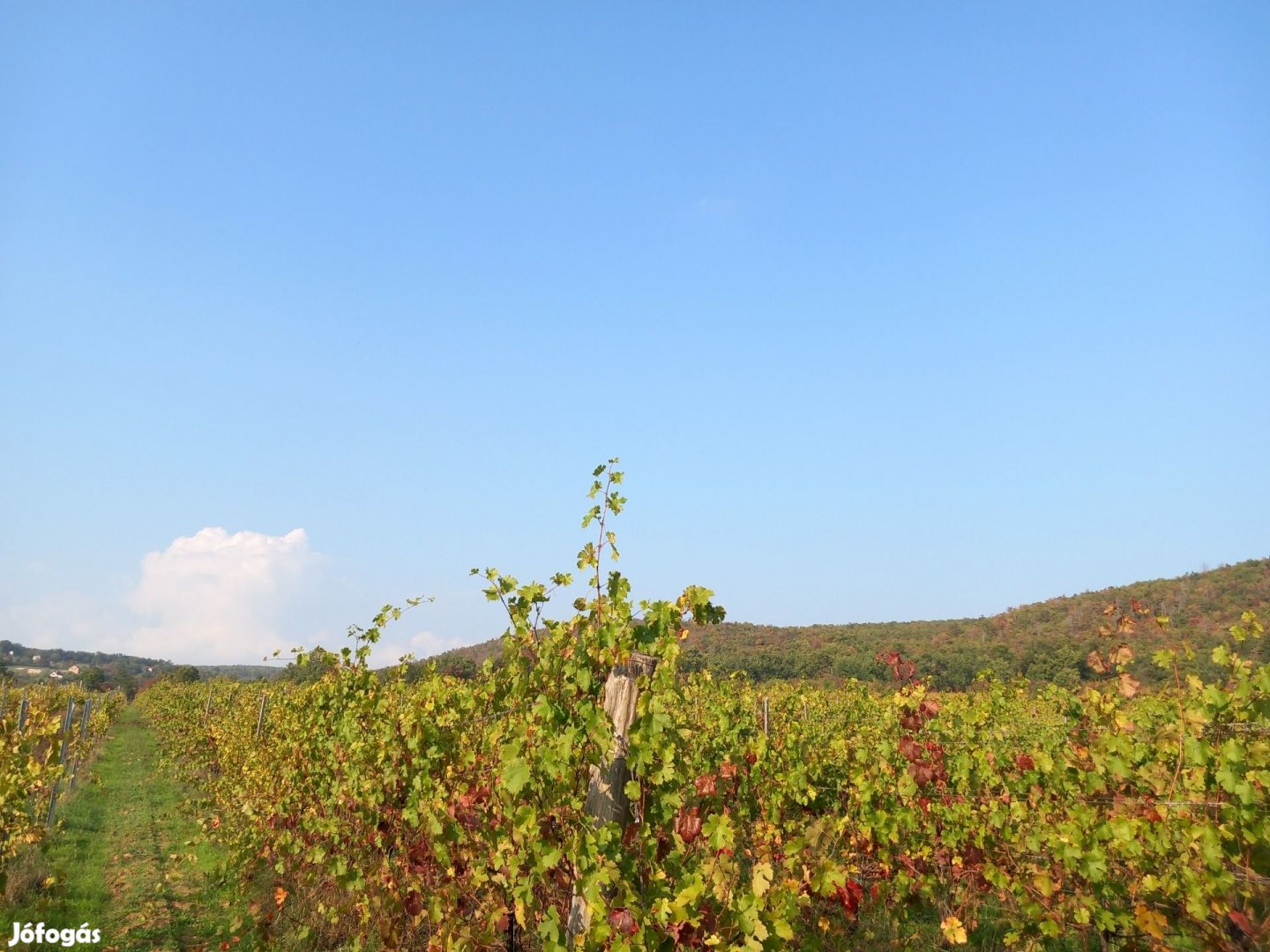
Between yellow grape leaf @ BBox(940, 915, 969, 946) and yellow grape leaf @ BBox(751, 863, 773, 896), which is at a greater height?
yellow grape leaf @ BBox(751, 863, 773, 896)

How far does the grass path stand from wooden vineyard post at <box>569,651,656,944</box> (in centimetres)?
403

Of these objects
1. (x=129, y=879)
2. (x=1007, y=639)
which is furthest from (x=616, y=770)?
(x=1007, y=639)

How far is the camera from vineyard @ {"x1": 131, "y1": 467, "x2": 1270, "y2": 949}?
10.1 feet

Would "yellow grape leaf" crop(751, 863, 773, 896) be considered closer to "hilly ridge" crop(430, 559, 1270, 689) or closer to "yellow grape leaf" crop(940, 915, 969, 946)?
"yellow grape leaf" crop(940, 915, 969, 946)

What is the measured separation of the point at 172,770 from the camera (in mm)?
17250

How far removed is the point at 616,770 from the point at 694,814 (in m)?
0.55

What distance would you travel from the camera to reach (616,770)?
307 cm

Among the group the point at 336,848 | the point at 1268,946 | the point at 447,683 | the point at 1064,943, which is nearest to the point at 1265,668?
the point at 1268,946

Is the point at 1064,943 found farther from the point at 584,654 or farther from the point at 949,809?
the point at 584,654

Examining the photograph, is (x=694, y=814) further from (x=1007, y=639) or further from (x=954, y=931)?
(x=1007, y=639)

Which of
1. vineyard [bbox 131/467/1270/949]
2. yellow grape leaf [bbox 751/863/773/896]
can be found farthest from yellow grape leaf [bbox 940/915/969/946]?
yellow grape leaf [bbox 751/863/773/896]

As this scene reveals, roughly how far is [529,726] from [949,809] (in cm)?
391

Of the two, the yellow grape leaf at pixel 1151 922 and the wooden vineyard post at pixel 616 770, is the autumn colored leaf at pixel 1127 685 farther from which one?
the wooden vineyard post at pixel 616 770

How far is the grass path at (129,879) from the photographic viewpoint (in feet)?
21.1
